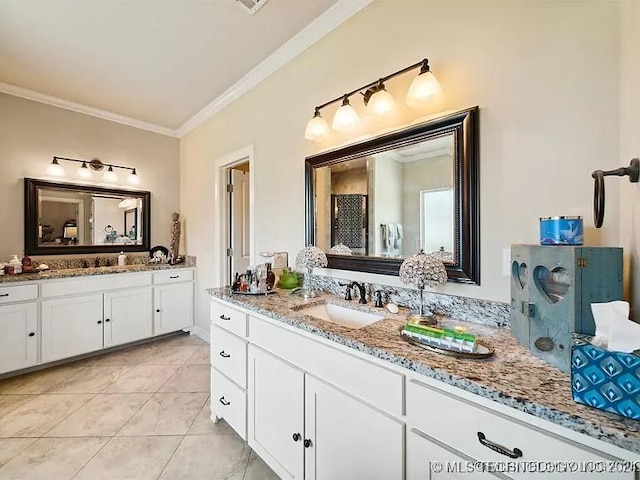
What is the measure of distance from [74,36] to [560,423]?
3403mm

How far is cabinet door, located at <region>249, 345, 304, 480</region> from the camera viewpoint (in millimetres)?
1366

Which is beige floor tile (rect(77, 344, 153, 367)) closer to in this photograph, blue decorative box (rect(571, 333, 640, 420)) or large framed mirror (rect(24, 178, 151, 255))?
large framed mirror (rect(24, 178, 151, 255))

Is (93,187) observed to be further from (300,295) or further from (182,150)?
(300,295)

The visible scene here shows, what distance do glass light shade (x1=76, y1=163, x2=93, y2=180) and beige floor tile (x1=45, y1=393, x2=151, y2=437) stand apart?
238 cm

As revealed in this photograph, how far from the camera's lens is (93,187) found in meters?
3.38

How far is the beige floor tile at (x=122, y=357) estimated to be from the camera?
2.97 metres

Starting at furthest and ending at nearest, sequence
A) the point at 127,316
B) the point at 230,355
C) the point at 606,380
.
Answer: the point at 127,316 < the point at 230,355 < the point at 606,380

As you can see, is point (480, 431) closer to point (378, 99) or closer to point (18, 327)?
point (378, 99)

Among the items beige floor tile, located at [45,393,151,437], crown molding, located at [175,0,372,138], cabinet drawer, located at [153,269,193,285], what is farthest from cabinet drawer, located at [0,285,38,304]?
crown molding, located at [175,0,372,138]

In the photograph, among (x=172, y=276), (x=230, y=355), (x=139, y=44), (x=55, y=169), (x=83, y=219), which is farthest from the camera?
(x=172, y=276)

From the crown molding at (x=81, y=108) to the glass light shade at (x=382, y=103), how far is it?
3.41 meters

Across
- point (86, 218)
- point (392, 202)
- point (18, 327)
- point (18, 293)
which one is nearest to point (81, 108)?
point (86, 218)

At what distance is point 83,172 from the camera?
10.8 feet

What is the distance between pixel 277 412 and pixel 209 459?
63cm
